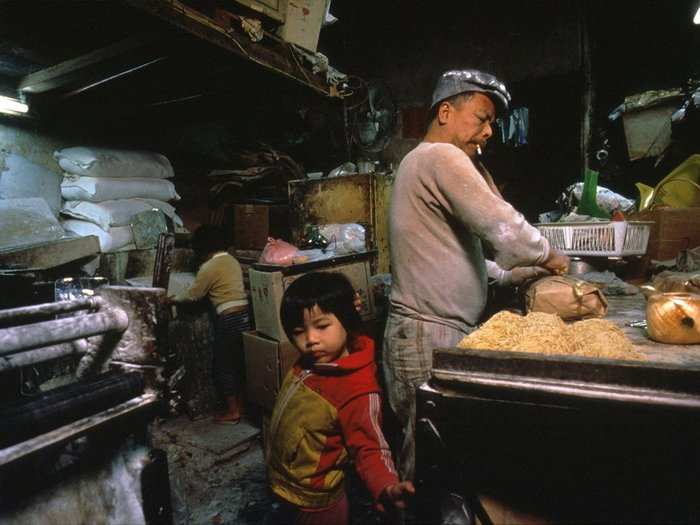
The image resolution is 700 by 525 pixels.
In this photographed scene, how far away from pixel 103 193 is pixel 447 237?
15.6ft

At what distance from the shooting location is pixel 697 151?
5.30 m

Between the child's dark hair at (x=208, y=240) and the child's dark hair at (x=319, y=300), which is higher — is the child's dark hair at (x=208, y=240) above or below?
above

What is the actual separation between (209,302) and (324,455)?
4074 millimetres

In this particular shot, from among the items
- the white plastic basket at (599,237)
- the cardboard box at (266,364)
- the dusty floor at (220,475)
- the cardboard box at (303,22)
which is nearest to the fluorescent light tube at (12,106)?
the cardboard box at (303,22)

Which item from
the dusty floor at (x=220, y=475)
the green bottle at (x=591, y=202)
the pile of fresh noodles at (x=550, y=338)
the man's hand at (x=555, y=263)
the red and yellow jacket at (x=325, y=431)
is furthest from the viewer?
the green bottle at (x=591, y=202)

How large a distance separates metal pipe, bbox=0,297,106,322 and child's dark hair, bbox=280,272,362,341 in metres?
0.83

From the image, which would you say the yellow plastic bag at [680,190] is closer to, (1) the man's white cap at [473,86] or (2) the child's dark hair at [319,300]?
(1) the man's white cap at [473,86]

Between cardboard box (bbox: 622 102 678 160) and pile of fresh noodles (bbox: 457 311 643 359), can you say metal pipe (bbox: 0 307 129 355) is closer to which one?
pile of fresh noodles (bbox: 457 311 643 359)

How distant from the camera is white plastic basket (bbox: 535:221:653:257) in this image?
2.99 metres

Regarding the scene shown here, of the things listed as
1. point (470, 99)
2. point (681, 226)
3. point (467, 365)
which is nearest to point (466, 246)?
point (470, 99)

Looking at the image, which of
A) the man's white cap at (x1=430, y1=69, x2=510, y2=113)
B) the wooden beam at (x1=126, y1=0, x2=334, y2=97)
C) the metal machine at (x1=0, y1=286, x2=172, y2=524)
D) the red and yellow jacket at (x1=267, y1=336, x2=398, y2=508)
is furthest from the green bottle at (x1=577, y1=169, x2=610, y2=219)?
the wooden beam at (x1=126, y1=0, x2=334, y2=97)

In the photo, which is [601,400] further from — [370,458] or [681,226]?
[681,226]

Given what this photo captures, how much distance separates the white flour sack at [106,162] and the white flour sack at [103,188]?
0.25 feet

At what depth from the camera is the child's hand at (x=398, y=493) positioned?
1476 mm
